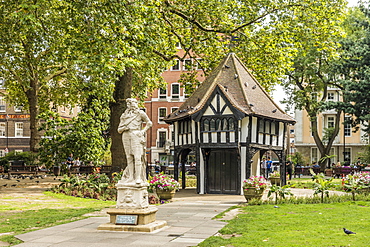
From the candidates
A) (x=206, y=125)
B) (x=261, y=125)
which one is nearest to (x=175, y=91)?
(x=261, y=125)

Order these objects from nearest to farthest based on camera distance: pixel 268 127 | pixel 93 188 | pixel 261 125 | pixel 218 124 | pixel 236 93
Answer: pixel 93 188 < pixel 218 124 < pixel 261 125 < pixel 236 93 < pixel 268 127

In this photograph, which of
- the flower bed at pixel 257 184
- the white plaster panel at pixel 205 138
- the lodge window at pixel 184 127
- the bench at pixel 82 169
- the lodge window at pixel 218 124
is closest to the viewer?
the flower bed at pixel 257 184

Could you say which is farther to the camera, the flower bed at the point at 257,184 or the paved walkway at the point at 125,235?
the flower bed at the point at 257,184

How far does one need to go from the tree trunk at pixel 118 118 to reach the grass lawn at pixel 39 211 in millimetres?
3605

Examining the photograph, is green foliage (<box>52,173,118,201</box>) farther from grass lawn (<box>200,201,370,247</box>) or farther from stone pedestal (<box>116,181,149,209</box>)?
stone pedestal (<box>116,181,149,209</box>)

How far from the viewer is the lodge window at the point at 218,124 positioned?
2406cm

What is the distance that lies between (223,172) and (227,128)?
2.25 metres

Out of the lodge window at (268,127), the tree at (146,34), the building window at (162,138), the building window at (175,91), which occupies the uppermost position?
the building window at (175,91)

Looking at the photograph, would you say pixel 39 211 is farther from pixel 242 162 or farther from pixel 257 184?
pixel 242 162

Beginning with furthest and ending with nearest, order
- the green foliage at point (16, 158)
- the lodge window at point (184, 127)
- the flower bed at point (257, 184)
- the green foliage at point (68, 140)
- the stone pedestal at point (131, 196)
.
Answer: the green foliage at point (16, 158) → the green foliage at point (68, 140) → the lodge window at point (184, 127) → the flower bed at point (257, 184) → the stone pedestal at point (131, 196)

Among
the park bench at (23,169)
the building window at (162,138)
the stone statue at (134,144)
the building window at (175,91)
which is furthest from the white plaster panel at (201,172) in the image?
the building window at (162,138)

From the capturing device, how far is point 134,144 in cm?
1252

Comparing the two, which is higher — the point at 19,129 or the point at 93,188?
the point at 19,129

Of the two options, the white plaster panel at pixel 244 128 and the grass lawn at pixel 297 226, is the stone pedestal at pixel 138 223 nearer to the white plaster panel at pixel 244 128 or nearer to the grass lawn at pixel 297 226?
the grass lawn at pixel 297 226
